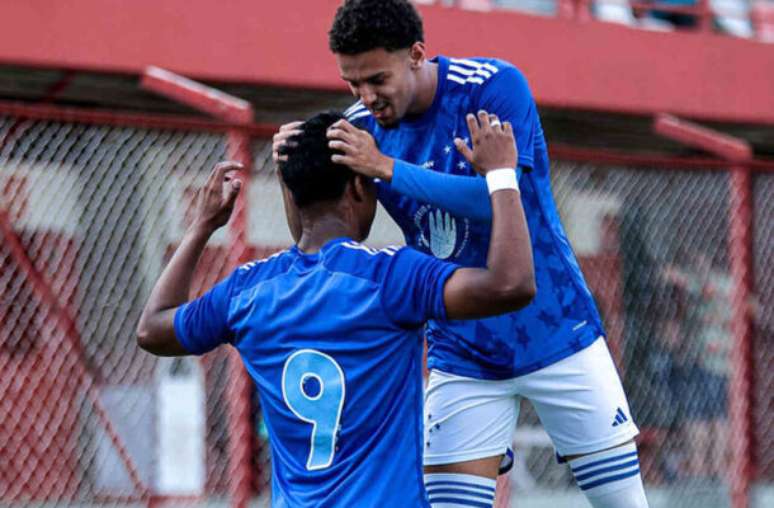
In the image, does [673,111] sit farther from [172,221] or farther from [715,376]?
[172,221]

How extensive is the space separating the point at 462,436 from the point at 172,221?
341 cm

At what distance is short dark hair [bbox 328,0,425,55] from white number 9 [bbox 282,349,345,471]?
849mm

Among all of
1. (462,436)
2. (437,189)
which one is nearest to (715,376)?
(462,436)

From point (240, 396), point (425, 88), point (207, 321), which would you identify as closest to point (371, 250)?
point (207, 321)

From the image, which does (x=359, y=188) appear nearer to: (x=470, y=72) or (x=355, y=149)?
(x=355, y=149)

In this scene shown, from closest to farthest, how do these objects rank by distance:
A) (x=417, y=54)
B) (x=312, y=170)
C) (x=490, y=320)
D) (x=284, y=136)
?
(x=312, y=170)
(x=284, y=136)
(x=417, y=54)
(x=490, y=320)

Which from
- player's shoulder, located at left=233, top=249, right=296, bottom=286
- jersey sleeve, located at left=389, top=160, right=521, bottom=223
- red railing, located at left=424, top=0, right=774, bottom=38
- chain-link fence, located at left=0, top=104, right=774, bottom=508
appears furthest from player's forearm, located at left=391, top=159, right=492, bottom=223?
red railing, located at left=424, top=0, right=774, bottom=38

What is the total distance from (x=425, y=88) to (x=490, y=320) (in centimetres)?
70

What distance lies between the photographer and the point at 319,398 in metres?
3.11

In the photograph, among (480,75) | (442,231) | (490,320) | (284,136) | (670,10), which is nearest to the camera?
(284,136)

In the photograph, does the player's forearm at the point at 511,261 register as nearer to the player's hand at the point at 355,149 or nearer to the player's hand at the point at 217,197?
the player's hand at the point at 355,149

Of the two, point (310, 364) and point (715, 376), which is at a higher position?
point (310, 364)

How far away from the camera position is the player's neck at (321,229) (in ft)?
10.5

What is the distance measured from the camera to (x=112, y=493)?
6977mm
